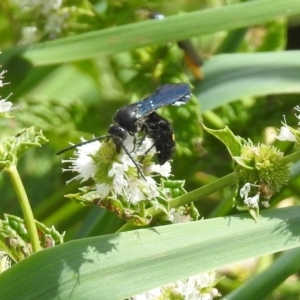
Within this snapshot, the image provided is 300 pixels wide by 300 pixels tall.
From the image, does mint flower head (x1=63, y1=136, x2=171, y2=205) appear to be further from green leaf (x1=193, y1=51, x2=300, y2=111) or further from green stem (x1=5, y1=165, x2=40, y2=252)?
green leaf (x1=193, y1=51, x2=300, y2=111)

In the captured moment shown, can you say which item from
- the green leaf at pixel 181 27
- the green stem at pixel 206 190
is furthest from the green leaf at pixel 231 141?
the green leaf at pixel 181 27

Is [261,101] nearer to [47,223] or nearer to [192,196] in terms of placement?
[47,223]

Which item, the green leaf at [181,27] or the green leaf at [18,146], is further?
the green leaf at [181,27]

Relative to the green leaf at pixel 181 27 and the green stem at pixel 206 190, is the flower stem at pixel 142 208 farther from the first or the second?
the green leaf at pixel 181 27

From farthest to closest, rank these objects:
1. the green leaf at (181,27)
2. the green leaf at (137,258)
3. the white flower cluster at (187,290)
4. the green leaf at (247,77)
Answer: the green leaf at (247,77), the green leaf at (181,27), the white flower cluster at (187,290), the green leaf at (137,258)

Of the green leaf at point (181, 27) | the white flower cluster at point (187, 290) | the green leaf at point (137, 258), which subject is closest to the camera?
the green leaf at point (137, 258)

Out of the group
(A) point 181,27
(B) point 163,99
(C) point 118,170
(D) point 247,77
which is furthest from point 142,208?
(D) point 247,77

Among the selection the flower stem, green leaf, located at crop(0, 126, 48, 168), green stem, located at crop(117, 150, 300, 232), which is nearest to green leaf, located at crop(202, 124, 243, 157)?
green stem, located at crop(117, 150, 300, 232)
